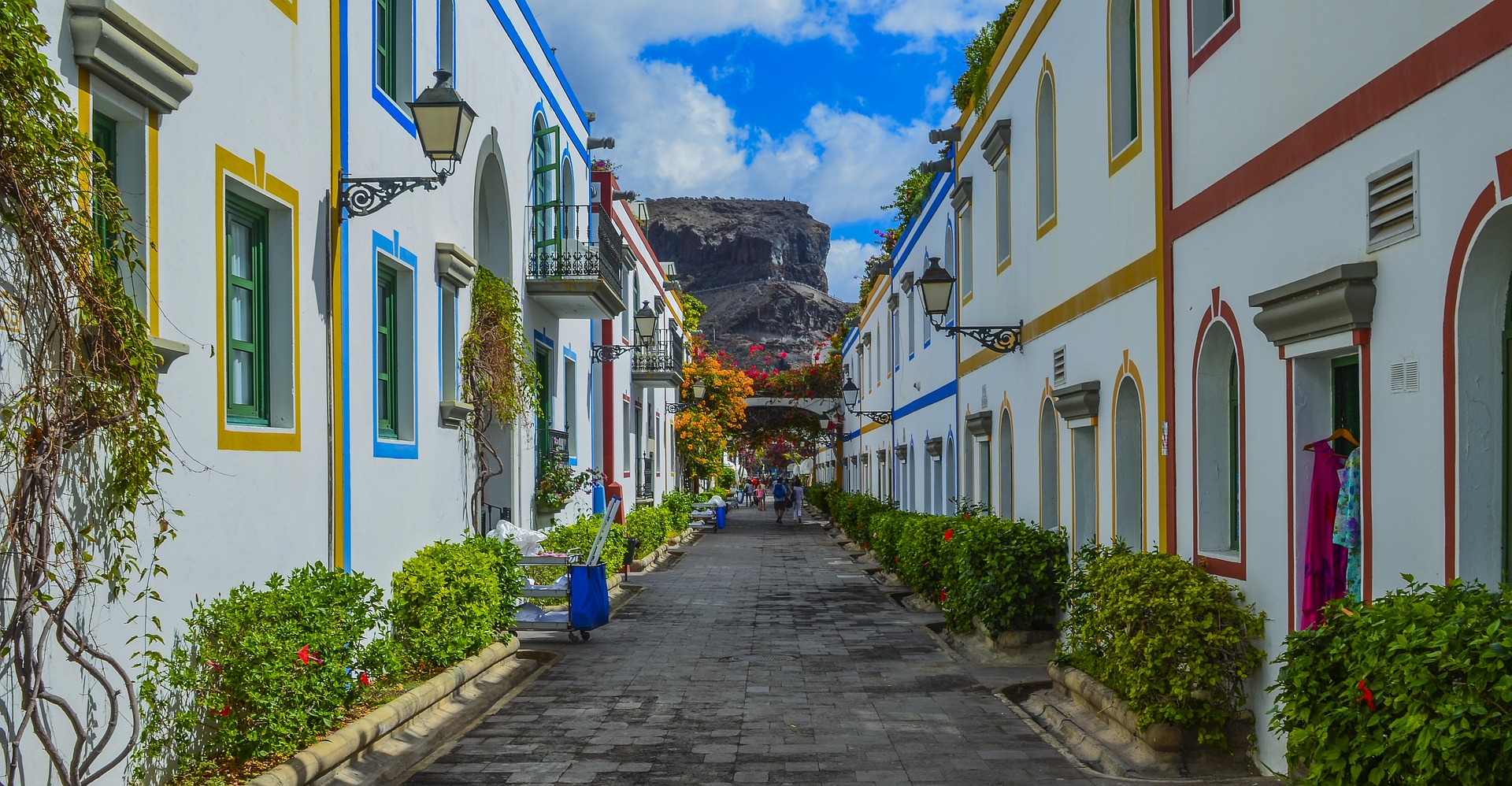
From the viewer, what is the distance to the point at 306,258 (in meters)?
7.47

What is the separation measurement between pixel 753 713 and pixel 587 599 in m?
3.64

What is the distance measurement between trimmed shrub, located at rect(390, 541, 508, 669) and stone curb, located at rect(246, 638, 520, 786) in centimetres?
16

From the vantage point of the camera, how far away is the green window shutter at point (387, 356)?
30.9 feet

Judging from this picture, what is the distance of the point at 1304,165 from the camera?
19.4ft

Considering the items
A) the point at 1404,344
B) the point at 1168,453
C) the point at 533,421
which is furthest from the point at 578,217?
the point at 1404,344

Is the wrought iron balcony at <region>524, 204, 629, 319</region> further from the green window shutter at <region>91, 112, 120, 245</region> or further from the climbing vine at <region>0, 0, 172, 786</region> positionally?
the climbing vine at <region>0, 0, 172, 786</region>

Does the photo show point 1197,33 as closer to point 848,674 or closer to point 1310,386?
point 1310,386

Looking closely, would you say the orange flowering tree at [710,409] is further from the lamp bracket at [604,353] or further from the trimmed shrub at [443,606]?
the trimmed shrub at [443,606]

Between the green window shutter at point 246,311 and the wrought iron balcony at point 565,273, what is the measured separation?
23.0 feet

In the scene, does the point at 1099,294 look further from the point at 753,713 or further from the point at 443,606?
the point at 443,606

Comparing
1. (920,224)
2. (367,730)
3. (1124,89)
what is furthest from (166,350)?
(920,224)

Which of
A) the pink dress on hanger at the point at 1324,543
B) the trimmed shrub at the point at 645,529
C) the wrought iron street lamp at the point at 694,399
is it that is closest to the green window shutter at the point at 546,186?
the trimmed shrub at the point at 645,529

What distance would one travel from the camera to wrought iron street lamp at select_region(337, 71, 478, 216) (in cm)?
782

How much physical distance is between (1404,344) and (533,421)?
34.3ft
